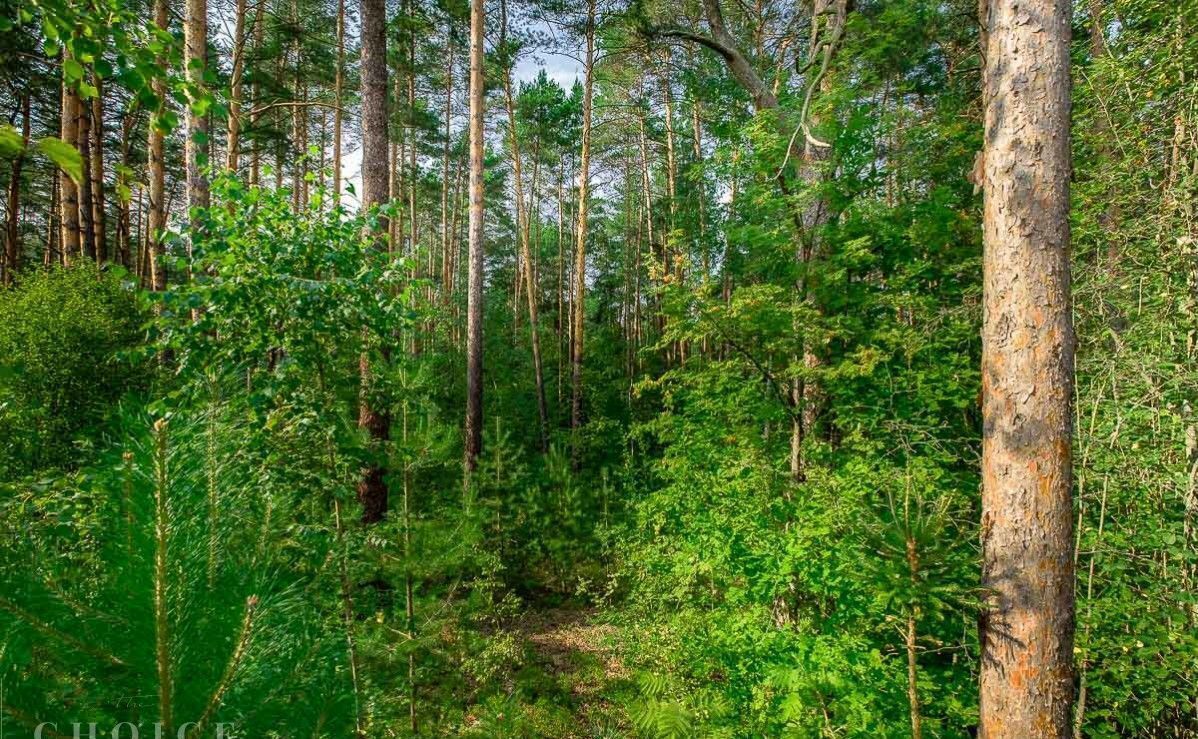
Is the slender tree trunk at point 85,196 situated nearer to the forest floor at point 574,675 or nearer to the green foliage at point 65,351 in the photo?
the green foliage at point 65,351

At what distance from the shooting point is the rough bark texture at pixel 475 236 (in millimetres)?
7742

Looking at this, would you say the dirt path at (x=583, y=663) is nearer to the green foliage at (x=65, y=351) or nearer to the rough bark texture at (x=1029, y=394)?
the rough bark texture at (x=1029, y=394)

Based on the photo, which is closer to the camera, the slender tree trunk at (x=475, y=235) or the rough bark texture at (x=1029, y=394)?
the rough bark texture at (x=1029, y=394)

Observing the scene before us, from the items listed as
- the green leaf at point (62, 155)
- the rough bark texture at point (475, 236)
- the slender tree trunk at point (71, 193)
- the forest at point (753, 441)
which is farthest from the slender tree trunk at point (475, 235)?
the green leaf at point (62, 155)

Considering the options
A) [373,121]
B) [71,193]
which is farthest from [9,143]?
[71,193]

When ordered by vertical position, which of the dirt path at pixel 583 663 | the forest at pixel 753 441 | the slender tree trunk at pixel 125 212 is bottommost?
the dirt path at pixel 583 663

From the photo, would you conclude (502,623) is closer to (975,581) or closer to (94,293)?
(975,581)

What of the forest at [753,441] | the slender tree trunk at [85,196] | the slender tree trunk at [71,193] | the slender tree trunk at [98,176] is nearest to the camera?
the forest at [753,441]

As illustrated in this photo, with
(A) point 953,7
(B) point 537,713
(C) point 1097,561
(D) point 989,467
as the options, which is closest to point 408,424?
(B) point 537,713

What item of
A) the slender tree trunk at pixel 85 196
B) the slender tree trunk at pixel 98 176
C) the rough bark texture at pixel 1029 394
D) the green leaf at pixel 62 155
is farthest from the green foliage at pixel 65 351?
the rough bark texture at pixel 1029 394

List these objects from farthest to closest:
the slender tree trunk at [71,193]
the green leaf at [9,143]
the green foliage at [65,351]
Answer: the slender tree trunk at [71,193] → the green foliage at [65,351] → the green leaf at [9,143]

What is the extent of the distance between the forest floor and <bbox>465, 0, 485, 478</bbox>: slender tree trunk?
99.8 inches

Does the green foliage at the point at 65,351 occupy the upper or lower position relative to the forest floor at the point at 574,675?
upper

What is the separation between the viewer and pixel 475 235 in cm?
809
